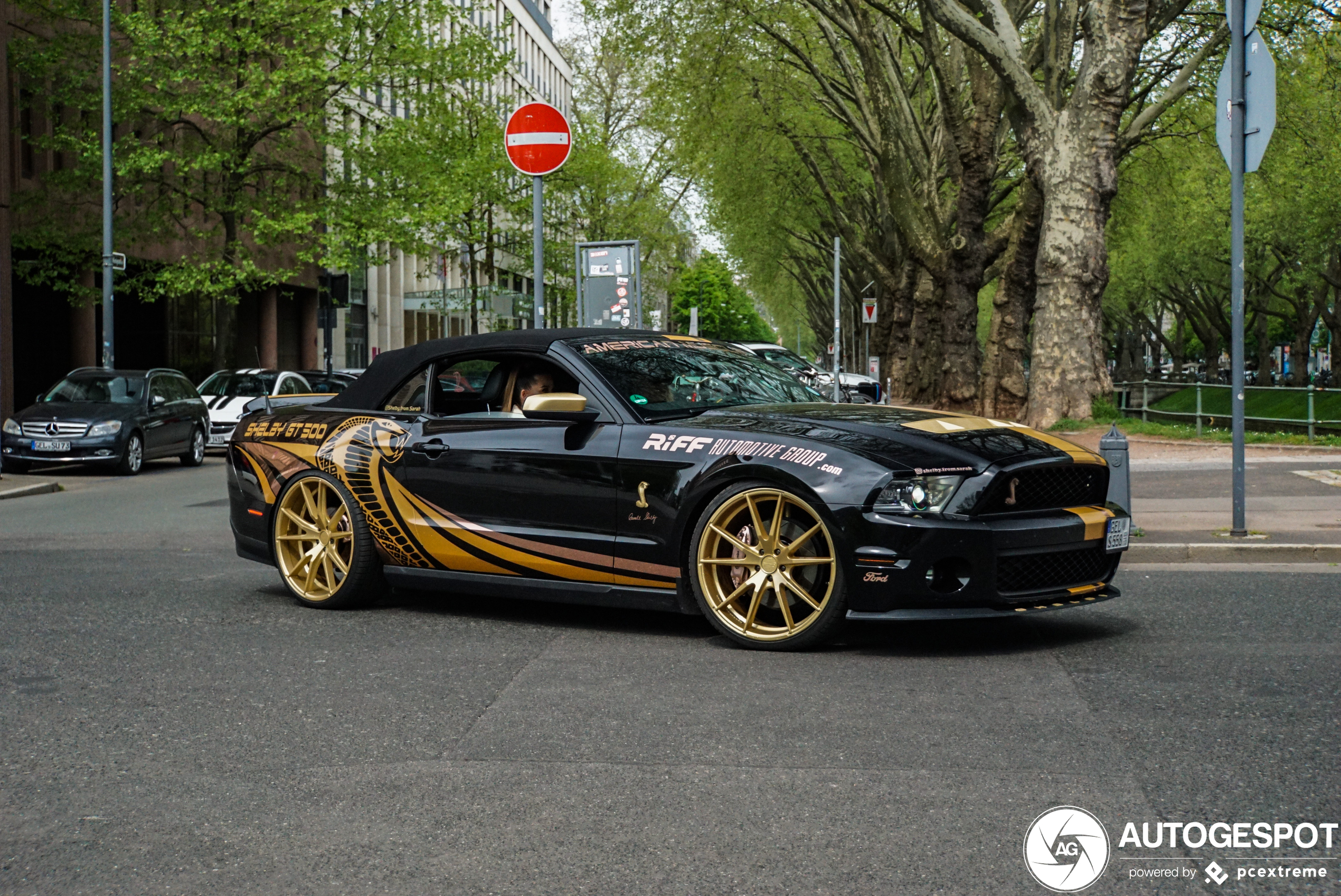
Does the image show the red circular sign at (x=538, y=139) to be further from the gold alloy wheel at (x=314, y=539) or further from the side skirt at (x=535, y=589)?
the side skirt at (x=535, y=589)

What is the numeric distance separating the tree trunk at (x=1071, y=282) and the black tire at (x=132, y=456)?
1274 cm

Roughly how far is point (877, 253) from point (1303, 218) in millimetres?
13773

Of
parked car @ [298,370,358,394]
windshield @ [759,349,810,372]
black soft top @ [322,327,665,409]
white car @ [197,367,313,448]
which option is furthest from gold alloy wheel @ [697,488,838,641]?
parked car @ [298,370,358,394]

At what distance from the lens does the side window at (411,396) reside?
7.76m

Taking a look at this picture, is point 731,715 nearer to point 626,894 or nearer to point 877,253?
point 626,894

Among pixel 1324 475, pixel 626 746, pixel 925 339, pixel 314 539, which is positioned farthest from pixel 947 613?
pixel 925 339

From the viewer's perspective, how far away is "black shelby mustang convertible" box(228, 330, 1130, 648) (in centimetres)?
600

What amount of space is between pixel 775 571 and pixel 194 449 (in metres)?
18.7

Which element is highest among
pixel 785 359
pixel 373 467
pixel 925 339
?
pixel 925 339

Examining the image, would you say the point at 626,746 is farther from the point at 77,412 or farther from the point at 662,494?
the point at 77,412

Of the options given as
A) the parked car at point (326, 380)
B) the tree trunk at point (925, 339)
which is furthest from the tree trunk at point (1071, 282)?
the parked car at point (326, 380)

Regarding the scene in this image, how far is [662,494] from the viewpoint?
6.56 metres

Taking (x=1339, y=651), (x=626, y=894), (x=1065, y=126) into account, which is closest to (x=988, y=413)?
(x=1065, y=126)

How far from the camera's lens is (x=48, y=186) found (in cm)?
2986
